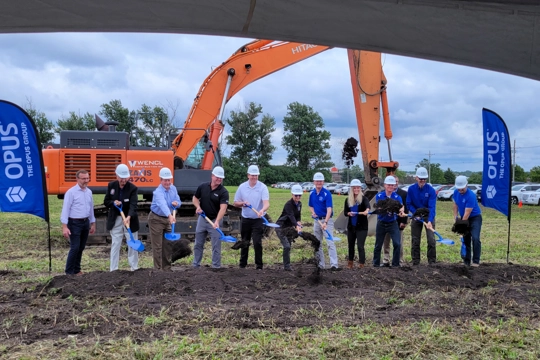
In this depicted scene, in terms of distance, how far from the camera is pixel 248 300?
272 inches

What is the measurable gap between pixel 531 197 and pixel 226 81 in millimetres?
24226

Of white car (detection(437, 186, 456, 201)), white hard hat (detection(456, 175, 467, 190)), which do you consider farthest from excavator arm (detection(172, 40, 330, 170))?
white car (detection(437, 186, 456, 201))

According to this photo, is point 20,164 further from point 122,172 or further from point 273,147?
point 273,147

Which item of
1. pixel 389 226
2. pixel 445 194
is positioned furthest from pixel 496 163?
pixel 445 194

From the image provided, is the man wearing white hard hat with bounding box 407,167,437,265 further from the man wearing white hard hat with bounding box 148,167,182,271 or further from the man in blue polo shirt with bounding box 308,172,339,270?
the man wearing white hard hat with bounding box 148,167,182,271

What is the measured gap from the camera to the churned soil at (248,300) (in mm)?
5723

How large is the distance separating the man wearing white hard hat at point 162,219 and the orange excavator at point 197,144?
3545mm

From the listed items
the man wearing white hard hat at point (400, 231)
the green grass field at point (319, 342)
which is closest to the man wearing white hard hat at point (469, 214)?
the man wearing white hard hat at point (400, 231)

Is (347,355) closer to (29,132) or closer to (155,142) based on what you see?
(29,132)

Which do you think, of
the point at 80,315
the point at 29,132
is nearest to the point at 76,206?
the point at 29,132

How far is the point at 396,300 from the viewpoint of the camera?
272 inches

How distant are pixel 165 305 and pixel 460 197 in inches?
236

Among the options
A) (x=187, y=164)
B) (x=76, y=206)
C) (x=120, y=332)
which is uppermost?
(x=187, y=164)

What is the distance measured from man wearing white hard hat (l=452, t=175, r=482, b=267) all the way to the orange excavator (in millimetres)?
1739
